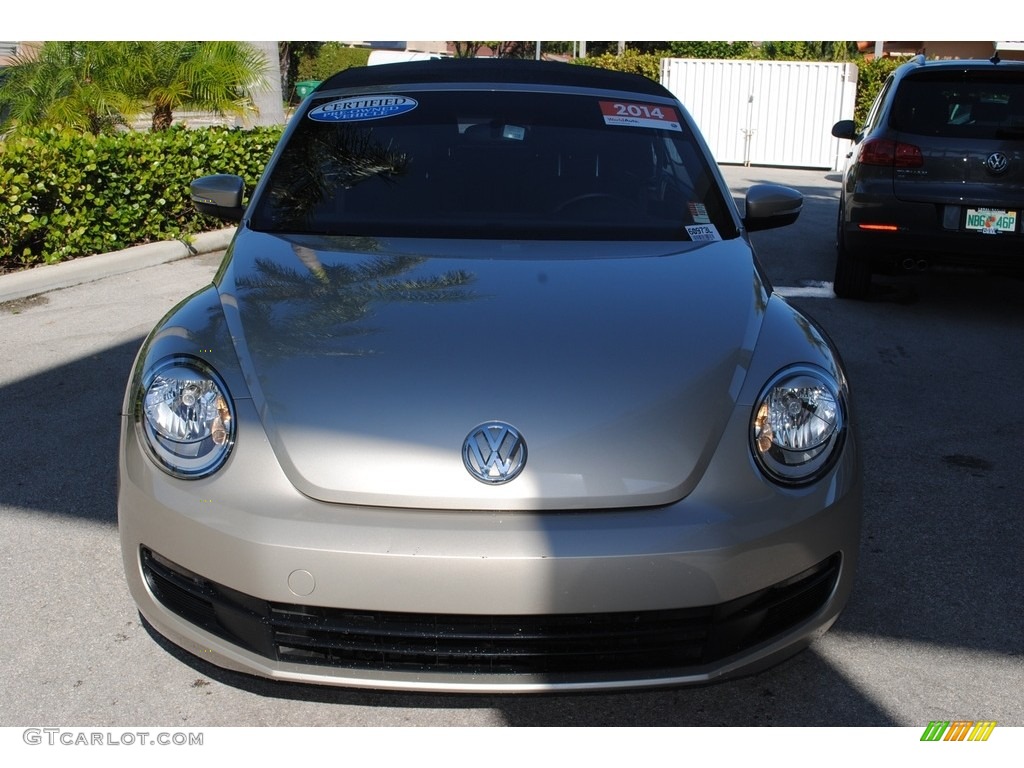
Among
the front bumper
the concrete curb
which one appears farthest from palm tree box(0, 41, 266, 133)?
the front bumper

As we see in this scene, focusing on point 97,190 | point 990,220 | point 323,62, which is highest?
point 990,220

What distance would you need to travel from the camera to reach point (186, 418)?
2.55m

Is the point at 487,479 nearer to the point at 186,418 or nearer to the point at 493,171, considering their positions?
the point at 186,418

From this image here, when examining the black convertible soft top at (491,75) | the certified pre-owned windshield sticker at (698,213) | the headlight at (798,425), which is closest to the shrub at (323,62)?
the black convertible soft top at (491,75)

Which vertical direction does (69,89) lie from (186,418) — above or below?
below

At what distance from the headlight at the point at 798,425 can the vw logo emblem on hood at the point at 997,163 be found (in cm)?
483

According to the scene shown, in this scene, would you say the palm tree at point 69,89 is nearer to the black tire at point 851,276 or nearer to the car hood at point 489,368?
the black tire at point 851,276

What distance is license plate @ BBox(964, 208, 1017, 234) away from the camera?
22.4 ft

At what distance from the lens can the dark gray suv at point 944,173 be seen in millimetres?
6859

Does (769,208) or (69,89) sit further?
(69,89)

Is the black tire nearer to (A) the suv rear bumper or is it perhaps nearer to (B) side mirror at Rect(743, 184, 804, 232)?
(A) the suv rear bumper

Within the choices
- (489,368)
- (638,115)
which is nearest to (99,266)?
(638,115)

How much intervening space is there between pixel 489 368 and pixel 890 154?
533 cm
